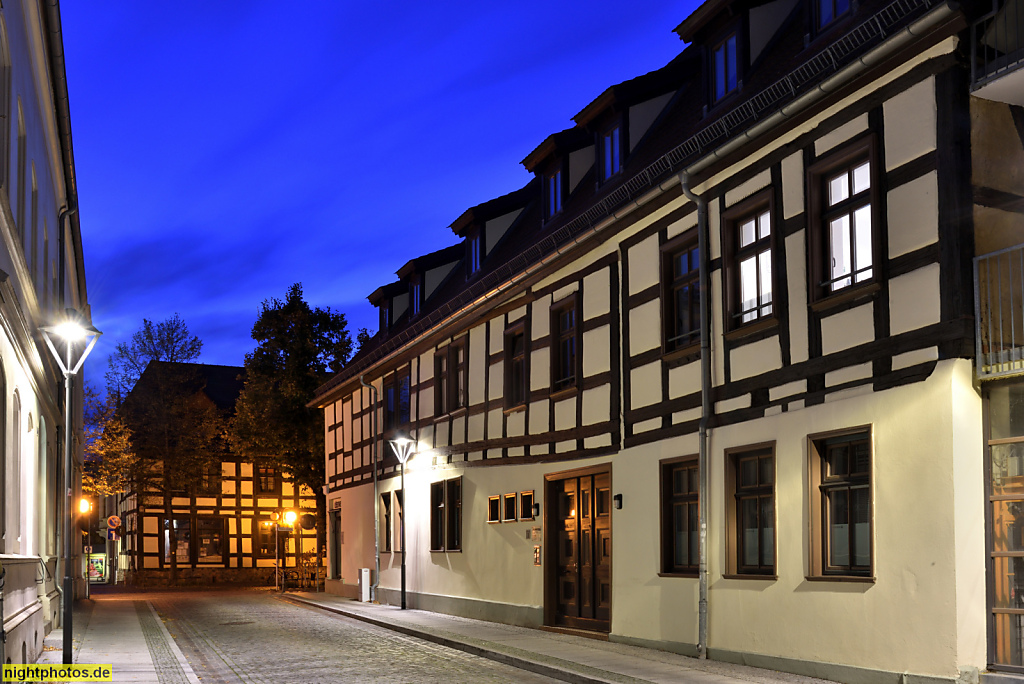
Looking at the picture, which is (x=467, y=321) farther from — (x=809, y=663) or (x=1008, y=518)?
(x=1008, y=518)

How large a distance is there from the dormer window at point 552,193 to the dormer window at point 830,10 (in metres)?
8.13

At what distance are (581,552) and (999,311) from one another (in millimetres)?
9612

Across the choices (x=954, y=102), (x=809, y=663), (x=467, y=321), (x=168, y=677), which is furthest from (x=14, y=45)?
(x=467, y=321)

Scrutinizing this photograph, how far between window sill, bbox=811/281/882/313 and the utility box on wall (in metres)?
19.9

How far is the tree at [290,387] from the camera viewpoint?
41.3m

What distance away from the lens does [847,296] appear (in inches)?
476

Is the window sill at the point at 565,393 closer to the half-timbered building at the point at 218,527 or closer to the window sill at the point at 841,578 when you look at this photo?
the window sill at the point at 841,578

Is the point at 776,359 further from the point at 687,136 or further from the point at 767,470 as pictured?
the point at 687,136

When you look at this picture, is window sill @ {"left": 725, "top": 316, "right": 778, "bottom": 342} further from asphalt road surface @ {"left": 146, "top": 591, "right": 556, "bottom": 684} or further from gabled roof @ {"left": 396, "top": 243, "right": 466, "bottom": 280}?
gabled roof @ {"left": 396, "top": 243, "right": 466, "bottom": 280}

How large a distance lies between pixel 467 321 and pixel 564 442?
550 centimetres

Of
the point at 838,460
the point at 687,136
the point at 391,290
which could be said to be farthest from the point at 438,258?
the point at 838,460

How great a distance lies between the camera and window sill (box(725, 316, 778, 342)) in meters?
13.5

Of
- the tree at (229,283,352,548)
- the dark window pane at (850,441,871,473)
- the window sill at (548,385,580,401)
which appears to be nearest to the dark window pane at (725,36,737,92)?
the window sill at (548,385,580,401)

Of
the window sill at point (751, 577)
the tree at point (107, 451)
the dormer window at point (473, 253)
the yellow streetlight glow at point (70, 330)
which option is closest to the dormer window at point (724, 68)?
the window sill at point (751, 577)
